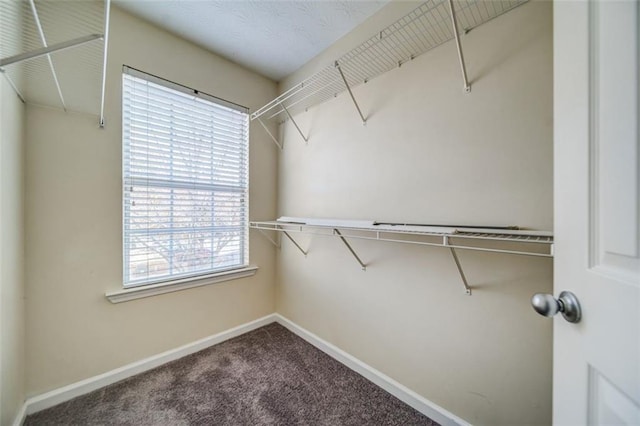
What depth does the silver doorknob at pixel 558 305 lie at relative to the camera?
497 mm

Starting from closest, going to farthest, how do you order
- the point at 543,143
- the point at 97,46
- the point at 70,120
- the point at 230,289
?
the point at 543,143 < the point at 97,46 < the point at 70,120 < the point at 230,289

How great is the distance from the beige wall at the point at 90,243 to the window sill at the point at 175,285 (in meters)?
0.05

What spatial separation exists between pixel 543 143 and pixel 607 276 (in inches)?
30.5

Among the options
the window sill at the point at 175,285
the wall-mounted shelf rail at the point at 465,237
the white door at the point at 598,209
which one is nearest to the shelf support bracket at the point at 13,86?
the window sill at the point at 175,285

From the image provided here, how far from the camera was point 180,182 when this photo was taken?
5.95ft

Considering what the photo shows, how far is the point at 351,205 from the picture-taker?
67.9 inches

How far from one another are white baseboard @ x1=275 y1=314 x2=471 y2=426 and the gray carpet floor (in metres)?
0.03

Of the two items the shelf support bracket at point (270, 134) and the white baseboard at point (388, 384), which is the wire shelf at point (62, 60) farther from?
the white baseboard at point (388, 384)

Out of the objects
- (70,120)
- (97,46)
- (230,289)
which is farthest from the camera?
(230,289)

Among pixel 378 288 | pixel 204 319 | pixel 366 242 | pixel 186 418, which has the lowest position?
pixel 186 418

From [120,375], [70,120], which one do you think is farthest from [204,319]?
[70,120]

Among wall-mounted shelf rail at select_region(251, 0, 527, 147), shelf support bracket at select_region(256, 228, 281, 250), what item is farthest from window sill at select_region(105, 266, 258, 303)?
wall-mounted shelf rail at select_region(251, 0, 527, 147)

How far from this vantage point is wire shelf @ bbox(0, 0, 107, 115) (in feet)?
3.65

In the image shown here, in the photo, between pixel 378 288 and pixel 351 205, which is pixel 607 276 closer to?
pixel 378 288
